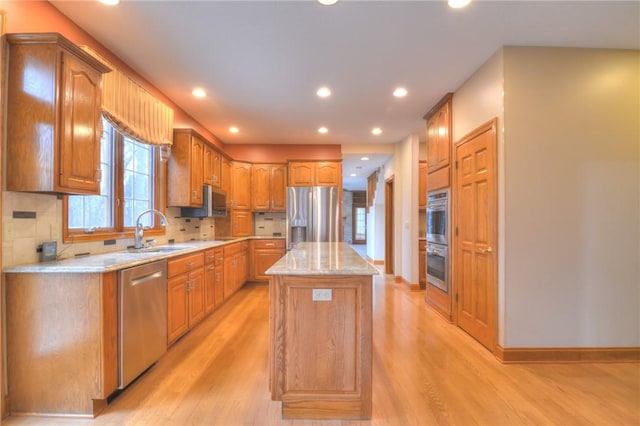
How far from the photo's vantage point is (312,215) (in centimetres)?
548

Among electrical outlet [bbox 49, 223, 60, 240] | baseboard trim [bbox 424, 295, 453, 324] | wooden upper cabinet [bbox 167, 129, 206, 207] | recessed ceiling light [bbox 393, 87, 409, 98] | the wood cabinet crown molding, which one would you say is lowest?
baseboard trim [bbox 424, 295, 453, 324]

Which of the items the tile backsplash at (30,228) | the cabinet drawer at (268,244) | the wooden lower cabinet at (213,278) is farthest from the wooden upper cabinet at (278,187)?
the tile backsplash at (30,228)

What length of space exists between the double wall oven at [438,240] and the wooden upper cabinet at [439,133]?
0.39 metres

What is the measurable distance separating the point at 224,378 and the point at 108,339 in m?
0.84

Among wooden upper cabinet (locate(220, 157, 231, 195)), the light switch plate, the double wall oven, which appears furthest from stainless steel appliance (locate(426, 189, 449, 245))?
wooden upper cabinet (locate(220, 157, 231, 195))

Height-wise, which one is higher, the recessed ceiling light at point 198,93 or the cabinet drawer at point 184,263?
A: the recessed ceiling light at point 198,93

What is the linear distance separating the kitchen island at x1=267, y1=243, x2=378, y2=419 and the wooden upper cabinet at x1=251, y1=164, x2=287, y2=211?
4.05 metres

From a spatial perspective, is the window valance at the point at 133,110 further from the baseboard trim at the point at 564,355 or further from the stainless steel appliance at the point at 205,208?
the baseboard trim at the point at 564,355

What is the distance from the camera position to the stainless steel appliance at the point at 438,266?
352 centimetres

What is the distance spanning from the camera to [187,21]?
85.0 inches

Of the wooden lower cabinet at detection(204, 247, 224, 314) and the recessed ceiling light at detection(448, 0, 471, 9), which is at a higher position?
the recessed ceiling light at detection(448, 0, 471, 9)

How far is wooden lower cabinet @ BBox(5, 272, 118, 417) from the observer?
5.85 ft

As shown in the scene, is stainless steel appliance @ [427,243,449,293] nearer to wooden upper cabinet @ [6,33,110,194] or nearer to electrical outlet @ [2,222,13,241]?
wooden upper cabinet @ [6,33,110,194]

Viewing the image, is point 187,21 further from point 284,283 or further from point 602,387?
point 602,387
